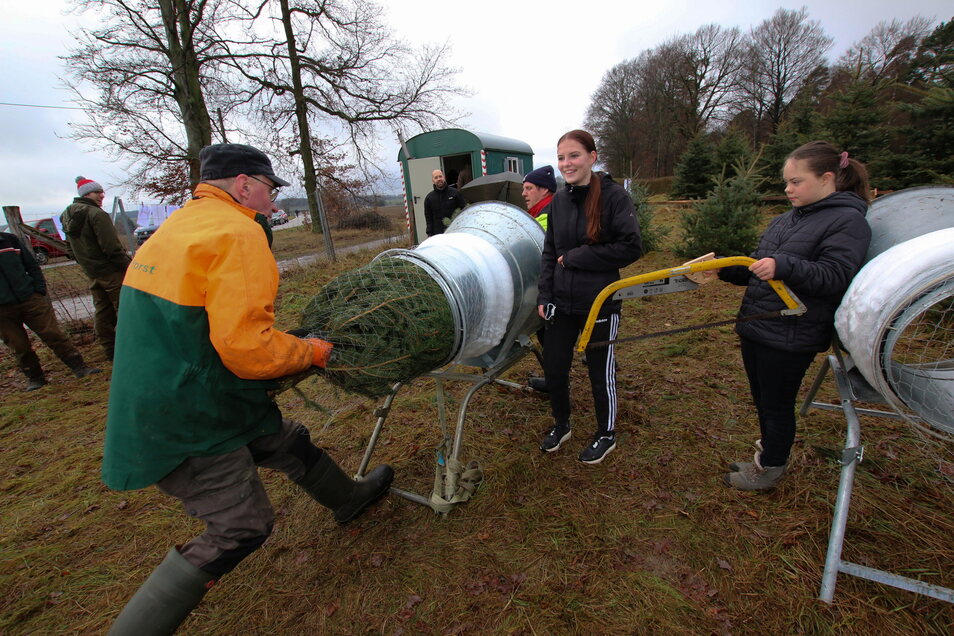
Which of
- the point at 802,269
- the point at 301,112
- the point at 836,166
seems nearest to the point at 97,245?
the point at 802,269

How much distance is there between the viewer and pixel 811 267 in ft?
5.49

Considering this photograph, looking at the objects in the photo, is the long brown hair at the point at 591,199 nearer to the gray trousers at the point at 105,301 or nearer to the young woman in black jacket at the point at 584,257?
the young woman in black jacket at the point at 584,257

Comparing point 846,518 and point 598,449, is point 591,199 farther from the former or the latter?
point 846,518

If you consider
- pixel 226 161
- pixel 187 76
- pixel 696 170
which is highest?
pixel 187 76

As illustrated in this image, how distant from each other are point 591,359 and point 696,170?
17.4m

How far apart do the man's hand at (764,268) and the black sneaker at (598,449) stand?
1472mm

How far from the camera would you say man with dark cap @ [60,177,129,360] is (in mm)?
4844

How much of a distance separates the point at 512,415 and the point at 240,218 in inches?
102

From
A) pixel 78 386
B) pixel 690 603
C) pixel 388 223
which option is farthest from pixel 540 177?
pixel 388 223

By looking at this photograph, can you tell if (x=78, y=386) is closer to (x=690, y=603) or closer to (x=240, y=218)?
(x=240, y=218)

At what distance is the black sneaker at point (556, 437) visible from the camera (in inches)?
115

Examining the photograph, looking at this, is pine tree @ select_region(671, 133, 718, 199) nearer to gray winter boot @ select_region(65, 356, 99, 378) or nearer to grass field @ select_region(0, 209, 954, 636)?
grass field @ select_region(0, 209, 954, 636)

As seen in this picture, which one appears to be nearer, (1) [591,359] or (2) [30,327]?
(1) [591,359]

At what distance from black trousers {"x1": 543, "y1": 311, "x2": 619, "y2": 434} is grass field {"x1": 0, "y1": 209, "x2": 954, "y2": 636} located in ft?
1.37
